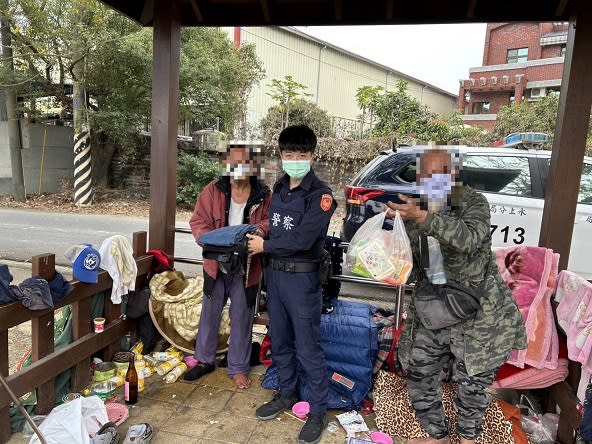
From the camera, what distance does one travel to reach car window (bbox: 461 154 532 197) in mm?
5113

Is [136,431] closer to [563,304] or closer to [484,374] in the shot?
[484,374]

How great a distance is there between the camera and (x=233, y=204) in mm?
3248

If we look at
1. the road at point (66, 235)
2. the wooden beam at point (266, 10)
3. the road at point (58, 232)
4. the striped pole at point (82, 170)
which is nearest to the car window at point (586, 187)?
the road at point (66, 235)

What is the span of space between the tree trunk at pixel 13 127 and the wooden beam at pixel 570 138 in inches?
499

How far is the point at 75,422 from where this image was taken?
2.39 metres

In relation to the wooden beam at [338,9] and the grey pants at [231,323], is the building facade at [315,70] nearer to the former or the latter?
the wooden beam at [338,9]

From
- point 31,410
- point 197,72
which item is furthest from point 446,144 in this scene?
point 197,72

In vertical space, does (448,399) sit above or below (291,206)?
below

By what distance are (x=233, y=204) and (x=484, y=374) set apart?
194 cm

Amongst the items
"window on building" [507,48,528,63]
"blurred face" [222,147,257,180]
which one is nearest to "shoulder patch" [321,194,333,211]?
"blurred face" [222,147,257,180]

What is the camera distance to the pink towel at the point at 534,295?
272 cm

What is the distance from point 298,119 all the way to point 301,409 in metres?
11.8

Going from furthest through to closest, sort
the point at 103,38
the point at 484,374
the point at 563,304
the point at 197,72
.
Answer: the point at 197,72 < the point at 103,38 < the point at 563,304 < the point at 484,374

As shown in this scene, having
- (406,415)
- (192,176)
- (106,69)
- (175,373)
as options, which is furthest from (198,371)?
(106,69)
